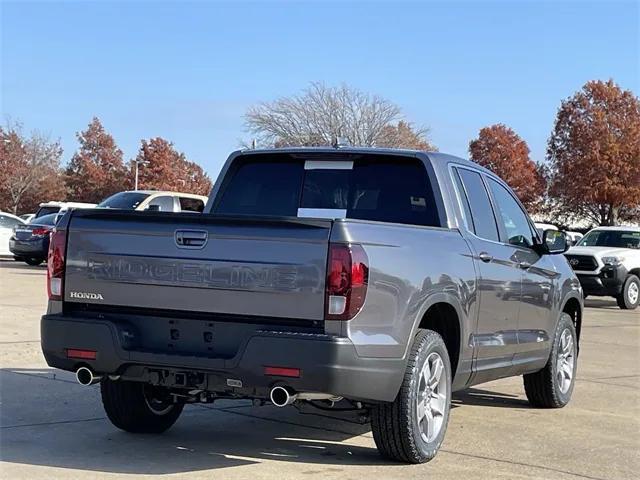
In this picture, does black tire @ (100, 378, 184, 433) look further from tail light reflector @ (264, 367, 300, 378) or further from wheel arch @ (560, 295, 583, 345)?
wheel arch @ (560, 295, 583, 345)

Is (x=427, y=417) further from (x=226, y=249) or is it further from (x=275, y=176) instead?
(x=275, y=176)

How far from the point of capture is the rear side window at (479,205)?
6820mm

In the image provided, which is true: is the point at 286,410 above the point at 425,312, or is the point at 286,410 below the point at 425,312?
below

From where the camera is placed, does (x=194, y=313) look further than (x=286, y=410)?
Result: No

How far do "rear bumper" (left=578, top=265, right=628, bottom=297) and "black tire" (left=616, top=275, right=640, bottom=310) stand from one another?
0.60 ft

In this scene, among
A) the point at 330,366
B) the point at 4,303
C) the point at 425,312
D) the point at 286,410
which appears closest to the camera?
the point at 330,366

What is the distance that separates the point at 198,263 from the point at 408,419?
1550mm

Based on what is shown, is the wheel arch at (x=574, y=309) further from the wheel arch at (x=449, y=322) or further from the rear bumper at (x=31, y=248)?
the rear bumper at (x=31, y=248)

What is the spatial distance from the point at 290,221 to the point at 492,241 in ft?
7.58

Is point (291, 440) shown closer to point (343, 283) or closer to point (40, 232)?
point (343, 283)


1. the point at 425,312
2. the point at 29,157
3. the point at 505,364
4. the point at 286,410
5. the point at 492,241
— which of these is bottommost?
the point at 286,410

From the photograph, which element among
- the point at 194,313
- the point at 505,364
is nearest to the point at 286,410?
the point at 505,364

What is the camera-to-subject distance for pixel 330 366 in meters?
4.96

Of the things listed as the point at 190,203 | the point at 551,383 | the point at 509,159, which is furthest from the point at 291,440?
the point at 509,159
